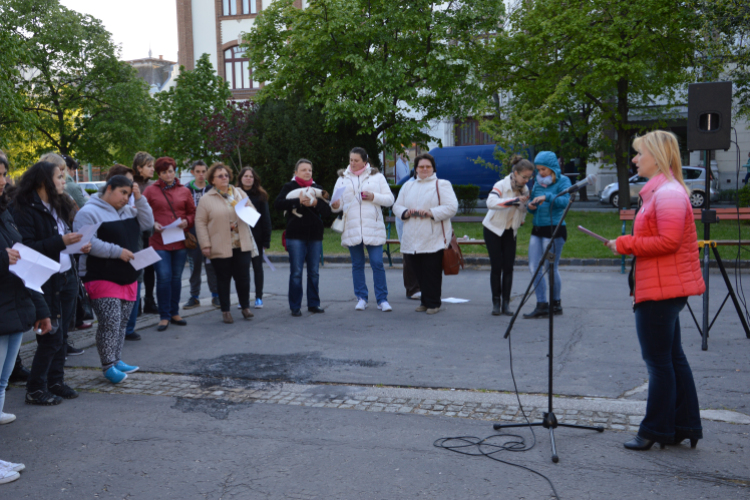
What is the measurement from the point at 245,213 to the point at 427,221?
2235mm

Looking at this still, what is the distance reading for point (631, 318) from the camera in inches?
320

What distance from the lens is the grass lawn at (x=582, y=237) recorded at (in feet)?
45.6

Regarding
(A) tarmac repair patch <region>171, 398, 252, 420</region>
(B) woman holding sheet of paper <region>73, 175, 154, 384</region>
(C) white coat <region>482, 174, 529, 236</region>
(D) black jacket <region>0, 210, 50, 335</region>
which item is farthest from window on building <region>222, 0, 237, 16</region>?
(D) black jacket <region>0, 210, 50, 335</region>

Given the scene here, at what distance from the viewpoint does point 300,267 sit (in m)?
8.88

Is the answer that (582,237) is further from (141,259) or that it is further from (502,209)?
(141,259)

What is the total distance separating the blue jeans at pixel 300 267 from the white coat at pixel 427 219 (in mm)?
1162

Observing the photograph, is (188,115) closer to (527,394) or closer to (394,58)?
(394,58)

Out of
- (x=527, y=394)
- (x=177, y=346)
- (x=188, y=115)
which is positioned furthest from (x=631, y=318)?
(x=188, y=115)

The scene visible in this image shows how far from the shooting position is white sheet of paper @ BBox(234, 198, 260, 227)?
27.3 ft

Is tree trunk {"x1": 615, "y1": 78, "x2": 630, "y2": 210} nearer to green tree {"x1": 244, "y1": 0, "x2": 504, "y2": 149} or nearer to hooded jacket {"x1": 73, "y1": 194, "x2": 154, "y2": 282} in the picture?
green tree {"x1": 244, "y1": 0, "x2": 504, "y2": 149}

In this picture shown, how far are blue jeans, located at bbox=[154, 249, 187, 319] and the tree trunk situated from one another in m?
19.1

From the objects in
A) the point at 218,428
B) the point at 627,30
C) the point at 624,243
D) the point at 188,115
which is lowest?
the point at 218,428

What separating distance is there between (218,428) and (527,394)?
7.56 ft

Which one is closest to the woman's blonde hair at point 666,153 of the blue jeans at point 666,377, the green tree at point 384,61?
the blue jeans at point 666,377
